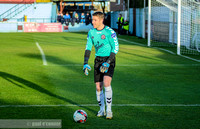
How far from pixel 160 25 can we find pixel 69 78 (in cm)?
1755

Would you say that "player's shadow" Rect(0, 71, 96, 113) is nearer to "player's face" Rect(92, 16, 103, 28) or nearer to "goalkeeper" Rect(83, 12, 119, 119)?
"goalkeeper" Rect(83, 12, 119, 119)

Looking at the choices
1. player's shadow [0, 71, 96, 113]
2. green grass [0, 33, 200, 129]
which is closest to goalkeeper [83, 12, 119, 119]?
green grass [0, 33, 200, 129]

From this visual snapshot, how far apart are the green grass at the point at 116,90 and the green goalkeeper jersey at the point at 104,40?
124 centimetres

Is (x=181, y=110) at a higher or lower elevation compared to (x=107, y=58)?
lower

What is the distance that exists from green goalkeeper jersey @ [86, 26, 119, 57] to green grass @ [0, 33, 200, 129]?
4.08 feet

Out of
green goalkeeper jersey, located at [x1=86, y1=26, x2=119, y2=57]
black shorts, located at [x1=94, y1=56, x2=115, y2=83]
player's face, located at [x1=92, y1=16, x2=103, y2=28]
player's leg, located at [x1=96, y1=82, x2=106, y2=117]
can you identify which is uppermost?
player's face, located at [x1=92, y1=16, x2=103, y2=28]

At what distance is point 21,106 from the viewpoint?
8.10 m

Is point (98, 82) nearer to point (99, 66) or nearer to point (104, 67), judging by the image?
point (99, 66)

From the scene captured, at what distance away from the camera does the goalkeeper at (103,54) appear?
6.95 meters

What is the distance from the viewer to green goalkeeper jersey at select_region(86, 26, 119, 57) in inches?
276

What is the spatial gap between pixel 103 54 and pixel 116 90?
10.2 ft

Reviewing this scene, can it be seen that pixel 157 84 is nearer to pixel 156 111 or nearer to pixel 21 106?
pixel 156 111

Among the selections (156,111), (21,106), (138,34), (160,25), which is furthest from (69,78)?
(138,34)

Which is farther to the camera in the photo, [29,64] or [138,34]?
[138,34]
